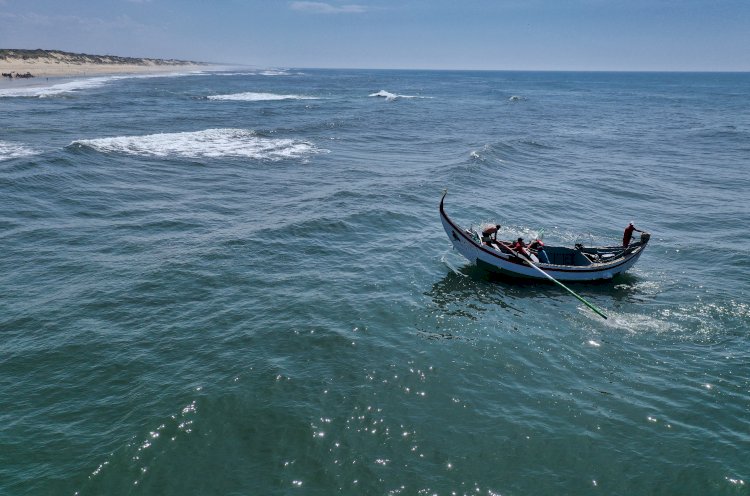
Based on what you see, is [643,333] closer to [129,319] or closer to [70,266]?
[129,319]

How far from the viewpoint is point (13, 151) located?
4372cm

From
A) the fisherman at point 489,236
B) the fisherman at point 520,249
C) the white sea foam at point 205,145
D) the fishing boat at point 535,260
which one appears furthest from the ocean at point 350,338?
the white sea foam at point 205,145

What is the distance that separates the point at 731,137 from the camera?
6650 cm

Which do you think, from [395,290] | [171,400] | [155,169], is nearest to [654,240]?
[395,290]

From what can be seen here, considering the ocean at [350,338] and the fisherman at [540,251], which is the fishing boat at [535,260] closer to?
the fisherman at [540,251]

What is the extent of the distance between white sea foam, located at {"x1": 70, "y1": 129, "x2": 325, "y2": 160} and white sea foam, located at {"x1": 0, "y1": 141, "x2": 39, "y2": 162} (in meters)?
3.59

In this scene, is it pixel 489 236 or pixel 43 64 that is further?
pixel 43 64

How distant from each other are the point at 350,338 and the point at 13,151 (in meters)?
40.1

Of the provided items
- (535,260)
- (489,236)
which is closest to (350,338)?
(489,236)

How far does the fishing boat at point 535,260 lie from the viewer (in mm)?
23625

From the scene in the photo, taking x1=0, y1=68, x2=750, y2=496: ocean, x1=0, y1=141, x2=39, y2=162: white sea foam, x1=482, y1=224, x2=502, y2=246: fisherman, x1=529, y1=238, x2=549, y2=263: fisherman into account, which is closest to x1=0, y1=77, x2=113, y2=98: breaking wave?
x1=0, y1=141, x2=39, y2=162: white sea foam

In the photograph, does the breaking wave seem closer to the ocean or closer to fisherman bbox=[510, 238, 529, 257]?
the ocean

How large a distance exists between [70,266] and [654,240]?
3078 centimetres

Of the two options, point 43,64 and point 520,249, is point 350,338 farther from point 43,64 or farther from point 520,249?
point 43,64
